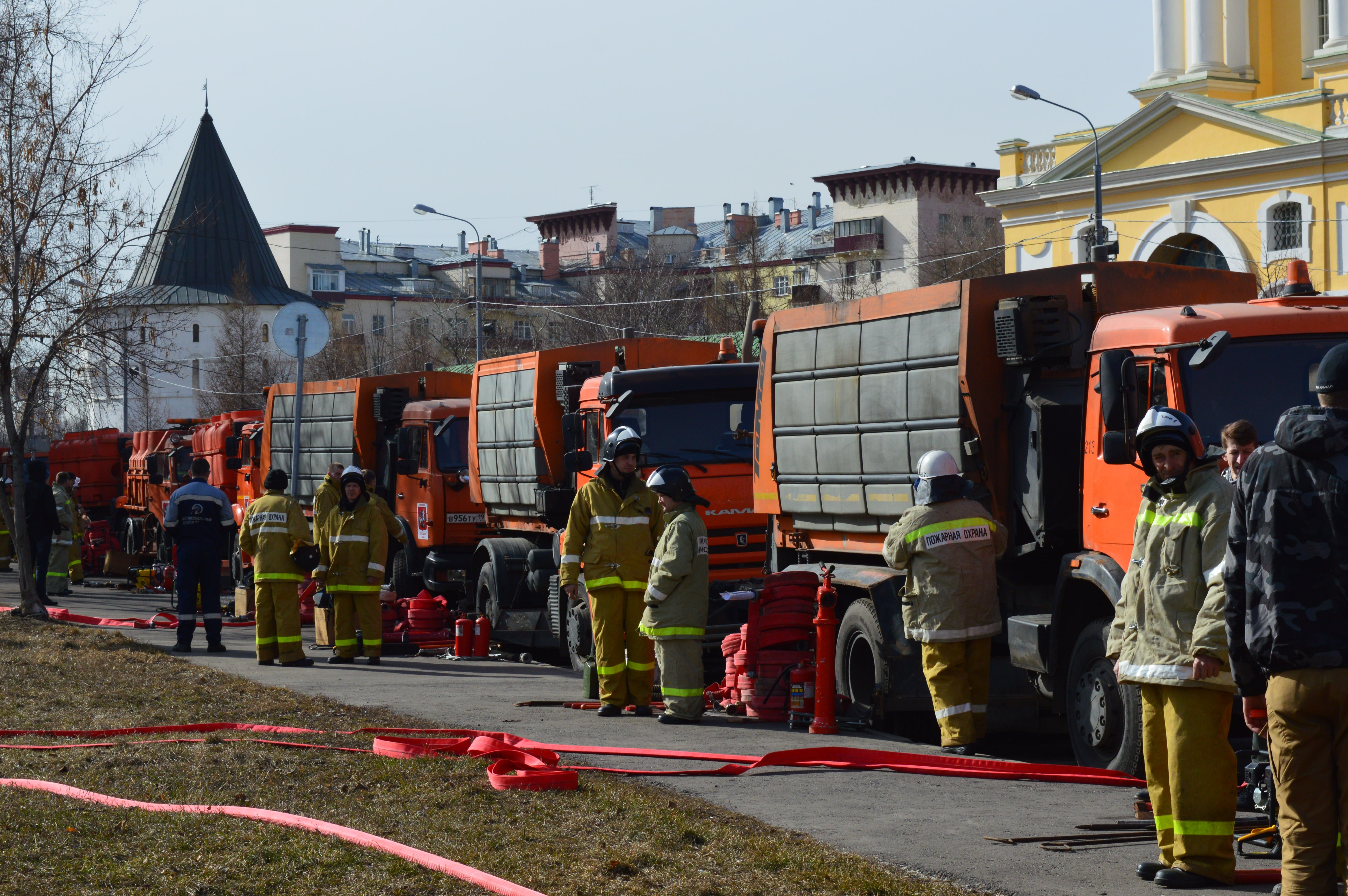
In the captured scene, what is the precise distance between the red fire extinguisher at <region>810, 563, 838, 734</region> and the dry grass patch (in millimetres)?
2519

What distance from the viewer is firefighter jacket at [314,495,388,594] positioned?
628 inches

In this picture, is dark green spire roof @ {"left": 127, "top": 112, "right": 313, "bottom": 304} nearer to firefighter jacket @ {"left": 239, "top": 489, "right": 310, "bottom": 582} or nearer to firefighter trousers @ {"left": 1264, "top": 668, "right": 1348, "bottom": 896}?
firefighter jacket @ {"left": 239, "top": 489, "right": 310, "bottom": 582}

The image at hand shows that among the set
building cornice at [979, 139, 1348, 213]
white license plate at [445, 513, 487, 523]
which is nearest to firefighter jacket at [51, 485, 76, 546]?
white license plate at [445, 513, 487, 523]

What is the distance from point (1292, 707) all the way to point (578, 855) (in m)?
2.96

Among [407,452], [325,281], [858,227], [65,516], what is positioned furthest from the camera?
[325,281]

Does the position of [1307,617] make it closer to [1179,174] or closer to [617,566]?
[617,566]

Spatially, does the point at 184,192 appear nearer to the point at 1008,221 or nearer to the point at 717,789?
the point at 1008,221

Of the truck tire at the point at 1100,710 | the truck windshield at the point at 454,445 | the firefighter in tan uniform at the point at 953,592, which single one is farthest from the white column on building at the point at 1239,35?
the truck tire at the point at 1100,710

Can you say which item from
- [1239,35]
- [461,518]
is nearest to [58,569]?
[461,518]

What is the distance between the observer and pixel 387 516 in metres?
16.2

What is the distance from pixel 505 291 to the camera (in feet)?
352

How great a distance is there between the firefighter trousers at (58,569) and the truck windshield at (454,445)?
981 centimetres

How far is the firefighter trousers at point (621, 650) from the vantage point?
11.9 metres

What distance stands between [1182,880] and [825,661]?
466 cm
